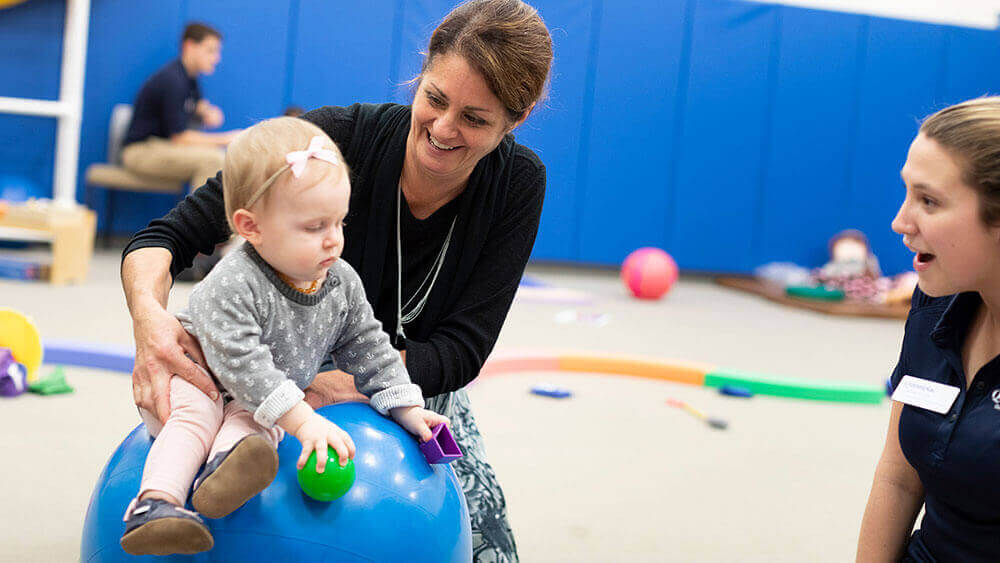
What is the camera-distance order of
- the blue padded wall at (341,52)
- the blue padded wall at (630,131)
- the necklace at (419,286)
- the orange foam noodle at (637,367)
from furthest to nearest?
the blue padded wall at (630,131) → the blue padded wall at (341,52) → the orange foam noodle at (637,367) → the necklace at (419,286)

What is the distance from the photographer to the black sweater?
1.86 meters

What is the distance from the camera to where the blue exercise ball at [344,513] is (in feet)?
4.42

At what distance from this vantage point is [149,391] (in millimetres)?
1477

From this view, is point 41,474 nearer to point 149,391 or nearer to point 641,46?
point 149,391

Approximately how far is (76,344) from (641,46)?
5427 mm

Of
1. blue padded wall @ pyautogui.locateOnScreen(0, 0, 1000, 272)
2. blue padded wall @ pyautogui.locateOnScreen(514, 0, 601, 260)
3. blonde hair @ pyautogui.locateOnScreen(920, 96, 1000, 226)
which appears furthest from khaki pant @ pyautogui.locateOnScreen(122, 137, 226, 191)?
blonde hair @ pyautogui.locateOnScreen(920, 96, 1000, 226)

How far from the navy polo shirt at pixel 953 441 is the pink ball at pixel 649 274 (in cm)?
497

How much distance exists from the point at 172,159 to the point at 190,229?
4681 millimetres

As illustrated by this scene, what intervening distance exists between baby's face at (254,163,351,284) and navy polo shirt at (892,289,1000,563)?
97 centimetres

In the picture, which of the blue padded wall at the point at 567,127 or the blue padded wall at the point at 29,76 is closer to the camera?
the blue padded wall at the point at 29,76

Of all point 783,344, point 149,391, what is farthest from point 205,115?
point 149,391

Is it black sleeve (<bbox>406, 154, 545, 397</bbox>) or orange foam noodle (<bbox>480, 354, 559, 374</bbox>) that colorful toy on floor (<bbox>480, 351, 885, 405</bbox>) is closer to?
orange foam noodle (<bbox>480, 354, 559, 374</bbox>)

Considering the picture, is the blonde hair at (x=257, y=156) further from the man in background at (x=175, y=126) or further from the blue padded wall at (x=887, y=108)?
the blue padded wall at (x=887, y=108)

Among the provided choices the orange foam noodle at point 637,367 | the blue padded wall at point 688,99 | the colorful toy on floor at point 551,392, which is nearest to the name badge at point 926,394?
the colorful toy on floor at point 551,392
